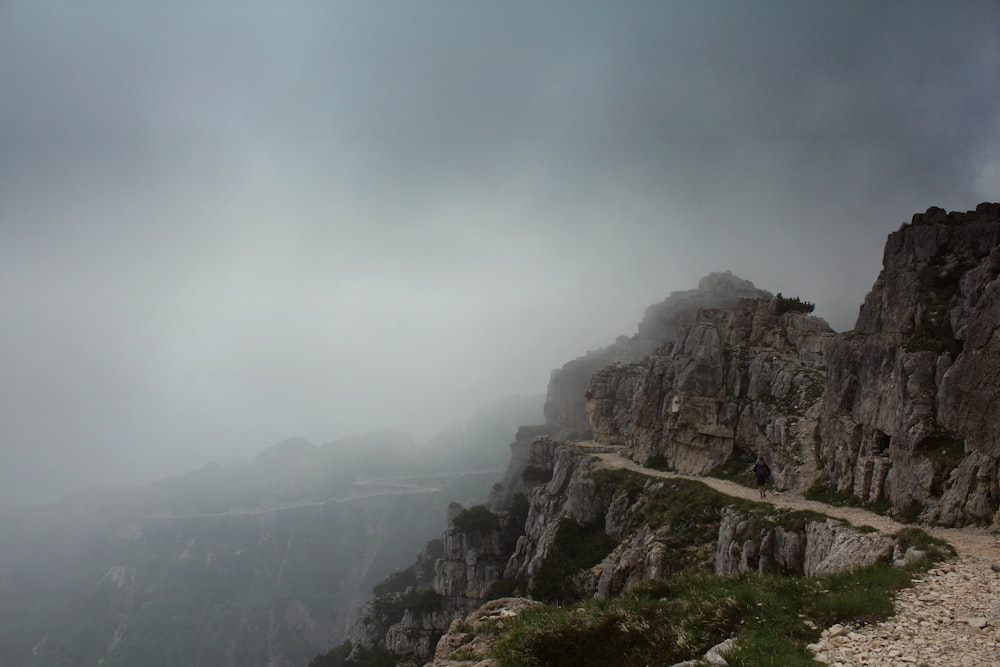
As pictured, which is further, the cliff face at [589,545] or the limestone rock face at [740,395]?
the limestone rock face at [740,395]

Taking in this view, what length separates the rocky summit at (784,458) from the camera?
62.4 ft

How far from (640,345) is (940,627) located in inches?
5235

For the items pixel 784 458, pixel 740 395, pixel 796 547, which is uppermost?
pixel 740 395

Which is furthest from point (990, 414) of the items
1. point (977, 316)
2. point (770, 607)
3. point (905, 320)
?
point (770, 607)

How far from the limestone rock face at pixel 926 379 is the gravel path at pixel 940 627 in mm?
5316

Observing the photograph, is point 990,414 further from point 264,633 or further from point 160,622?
point 160,622

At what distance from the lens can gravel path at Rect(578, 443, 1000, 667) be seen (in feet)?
27.9

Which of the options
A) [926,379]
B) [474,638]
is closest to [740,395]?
[926,379]

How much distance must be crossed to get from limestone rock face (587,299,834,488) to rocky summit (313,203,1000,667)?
172 mm

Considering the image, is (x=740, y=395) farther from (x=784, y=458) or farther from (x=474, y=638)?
(x=474, y=638)

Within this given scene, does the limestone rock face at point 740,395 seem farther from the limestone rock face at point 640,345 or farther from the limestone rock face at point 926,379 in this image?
the limestone rock face at point 640,345

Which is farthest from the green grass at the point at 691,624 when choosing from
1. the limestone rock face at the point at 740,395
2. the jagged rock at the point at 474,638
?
the limestone rock face at the point at 740,395

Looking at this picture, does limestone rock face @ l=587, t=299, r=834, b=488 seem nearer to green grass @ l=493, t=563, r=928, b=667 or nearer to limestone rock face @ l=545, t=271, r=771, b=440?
green grass @ l=493, t=563, r=928, b=667

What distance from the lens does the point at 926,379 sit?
22.7 meters
